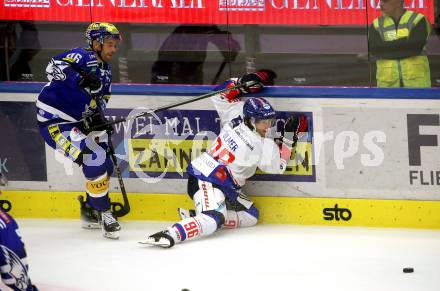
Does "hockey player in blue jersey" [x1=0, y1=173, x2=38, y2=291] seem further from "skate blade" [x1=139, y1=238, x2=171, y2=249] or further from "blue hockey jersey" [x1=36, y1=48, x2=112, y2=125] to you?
"blue hockey jersey" [x1=36, y1=48, x2=112, y2=125]

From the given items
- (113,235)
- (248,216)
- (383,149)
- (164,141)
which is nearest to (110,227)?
(113,235)

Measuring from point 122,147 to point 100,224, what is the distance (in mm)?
574

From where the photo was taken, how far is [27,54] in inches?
307

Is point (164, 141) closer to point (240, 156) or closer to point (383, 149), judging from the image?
point (240, 156)

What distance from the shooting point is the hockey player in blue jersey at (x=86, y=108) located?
23.1 ft

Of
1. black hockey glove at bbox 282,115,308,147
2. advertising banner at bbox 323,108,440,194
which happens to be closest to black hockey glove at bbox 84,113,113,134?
black hockey glove at bbox 282,115,308,147

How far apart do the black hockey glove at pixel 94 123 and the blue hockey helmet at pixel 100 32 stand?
486 millimetres

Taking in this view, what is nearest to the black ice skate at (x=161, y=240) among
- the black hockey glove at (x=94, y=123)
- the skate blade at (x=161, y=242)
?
the skate blade at (x=161, y=242)

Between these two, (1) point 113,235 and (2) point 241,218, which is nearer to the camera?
(1) point 113,235

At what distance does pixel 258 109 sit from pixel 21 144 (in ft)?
5.79

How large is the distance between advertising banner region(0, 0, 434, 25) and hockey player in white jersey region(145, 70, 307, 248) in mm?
430

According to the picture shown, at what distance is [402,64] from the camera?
7.16m

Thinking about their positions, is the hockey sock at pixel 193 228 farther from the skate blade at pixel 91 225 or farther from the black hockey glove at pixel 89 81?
Answer: the black hockey glove at pixel 89 81

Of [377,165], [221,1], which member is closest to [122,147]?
[221,1]
